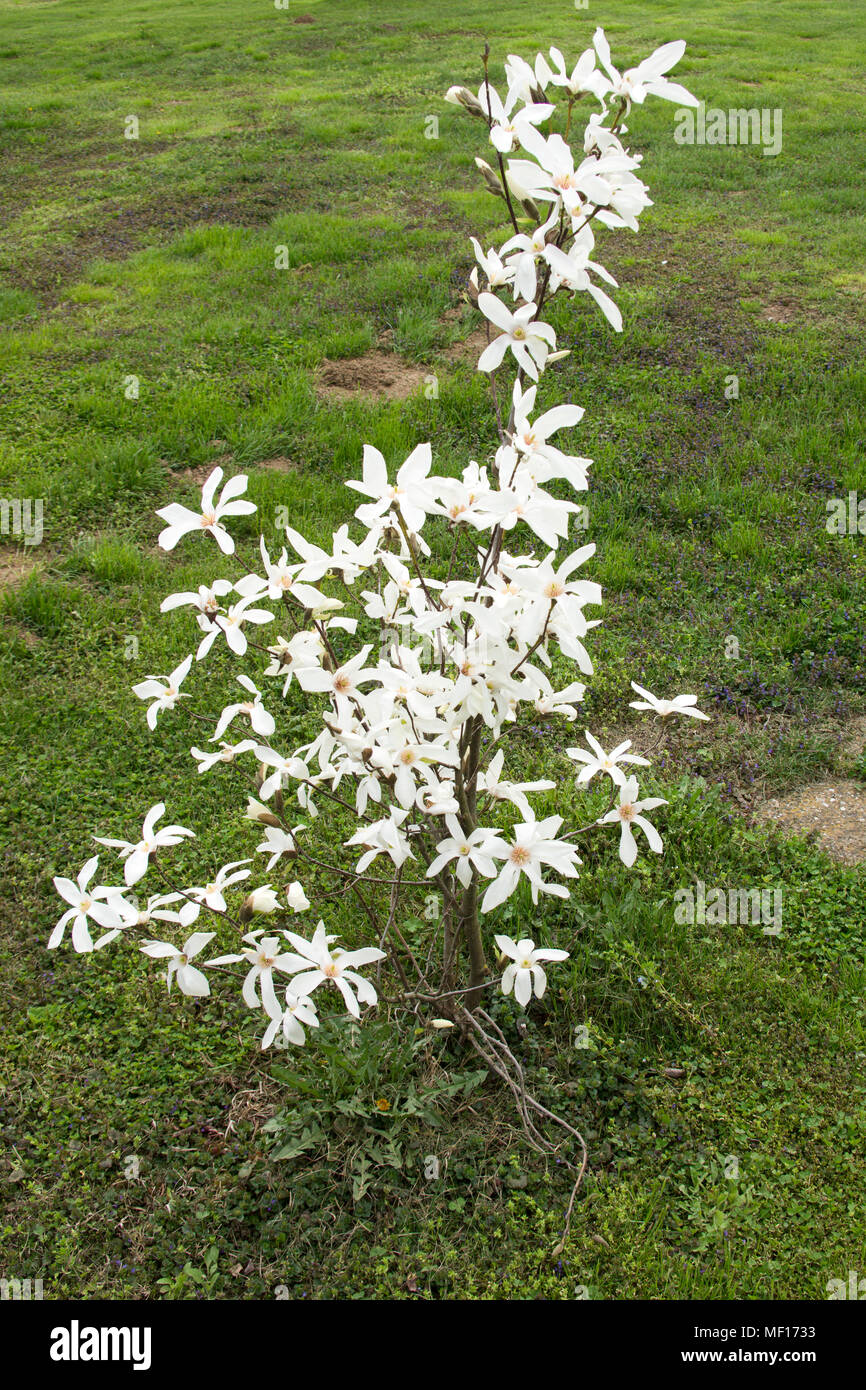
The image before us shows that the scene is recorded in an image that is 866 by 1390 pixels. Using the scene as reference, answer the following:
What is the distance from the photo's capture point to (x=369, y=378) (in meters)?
6.55

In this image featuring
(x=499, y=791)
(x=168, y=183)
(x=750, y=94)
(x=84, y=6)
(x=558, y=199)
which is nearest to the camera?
(x=558, y=199)

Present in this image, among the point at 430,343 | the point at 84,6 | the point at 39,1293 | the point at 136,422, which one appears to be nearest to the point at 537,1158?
the point at 39,1293

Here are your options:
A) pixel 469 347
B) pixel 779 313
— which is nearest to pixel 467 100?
pixel 469 347

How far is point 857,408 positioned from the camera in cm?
603

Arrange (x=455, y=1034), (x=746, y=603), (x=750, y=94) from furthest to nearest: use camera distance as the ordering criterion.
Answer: (x=750, y=94)
(x=746, y=603)
(x=455, y=1034)

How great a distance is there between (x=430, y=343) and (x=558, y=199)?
5.05m

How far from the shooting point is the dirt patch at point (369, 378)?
6395 millimetres

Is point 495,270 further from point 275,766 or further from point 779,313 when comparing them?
point 779,313

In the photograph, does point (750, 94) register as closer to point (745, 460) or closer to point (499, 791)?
point (745, 460)

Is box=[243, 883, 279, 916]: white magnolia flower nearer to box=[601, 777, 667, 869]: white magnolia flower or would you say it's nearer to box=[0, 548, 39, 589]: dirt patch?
box=[601, 777, 667, 869]: white magnolia flower

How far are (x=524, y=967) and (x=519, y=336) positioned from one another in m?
1.46

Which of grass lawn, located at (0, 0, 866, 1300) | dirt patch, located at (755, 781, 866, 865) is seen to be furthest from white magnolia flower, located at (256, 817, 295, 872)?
dirt patch, located at (755, 781, 866, 865)

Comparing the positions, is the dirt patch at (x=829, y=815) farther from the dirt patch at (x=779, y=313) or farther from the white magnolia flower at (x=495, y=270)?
the dirt patch at (x=779, y=313)

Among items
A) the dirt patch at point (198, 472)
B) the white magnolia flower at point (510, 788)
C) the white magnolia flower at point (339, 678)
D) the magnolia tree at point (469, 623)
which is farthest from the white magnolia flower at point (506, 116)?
the dirt patch at point (198, 472)
